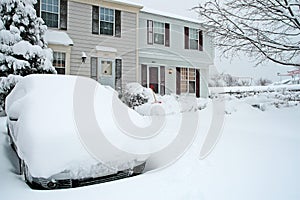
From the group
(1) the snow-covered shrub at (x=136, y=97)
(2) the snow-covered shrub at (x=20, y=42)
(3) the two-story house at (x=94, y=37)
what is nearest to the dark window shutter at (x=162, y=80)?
(3) the two-story house at (x=94, y=37)

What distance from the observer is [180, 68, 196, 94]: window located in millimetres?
18203

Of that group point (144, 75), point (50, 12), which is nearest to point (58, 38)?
point (50, 12)

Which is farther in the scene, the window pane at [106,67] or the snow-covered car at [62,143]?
the window pane at [106,67]

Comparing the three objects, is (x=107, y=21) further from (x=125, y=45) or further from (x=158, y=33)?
(x=158, y=33)

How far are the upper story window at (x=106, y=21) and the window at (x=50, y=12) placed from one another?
1.90m

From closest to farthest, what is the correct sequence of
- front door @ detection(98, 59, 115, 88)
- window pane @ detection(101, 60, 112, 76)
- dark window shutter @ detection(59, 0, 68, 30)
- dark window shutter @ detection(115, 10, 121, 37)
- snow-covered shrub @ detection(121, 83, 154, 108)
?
1. snow-covered shrub @ detection(121, 83, 154, 108)
2. dark window shutter @ detection(59, 0, 68, 30)
3. front door @ detection(98, 59, 115, 88)
4. window pane @ detection(101, 60, 112, 76)
5. dark window shutter @ detection(115, 10, 121, 37)

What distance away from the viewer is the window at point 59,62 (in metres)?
12.8

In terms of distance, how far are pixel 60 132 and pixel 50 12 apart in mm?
11445

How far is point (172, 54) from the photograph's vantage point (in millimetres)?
17469

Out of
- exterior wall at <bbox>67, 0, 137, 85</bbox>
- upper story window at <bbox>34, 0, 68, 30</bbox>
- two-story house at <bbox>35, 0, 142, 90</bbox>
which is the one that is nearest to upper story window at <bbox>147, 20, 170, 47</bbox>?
two-story house at <bbox>35, 0, 142, 90</bbox>

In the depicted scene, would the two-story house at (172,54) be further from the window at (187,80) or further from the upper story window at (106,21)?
the upper story window at (106,21)

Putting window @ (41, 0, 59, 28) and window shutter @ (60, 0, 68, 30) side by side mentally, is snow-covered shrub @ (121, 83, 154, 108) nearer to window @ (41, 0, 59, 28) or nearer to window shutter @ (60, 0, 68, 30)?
window shutter @ (60, 0, 68, 30)

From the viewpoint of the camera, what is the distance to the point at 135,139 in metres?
3.95

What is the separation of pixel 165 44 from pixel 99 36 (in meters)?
4.71
